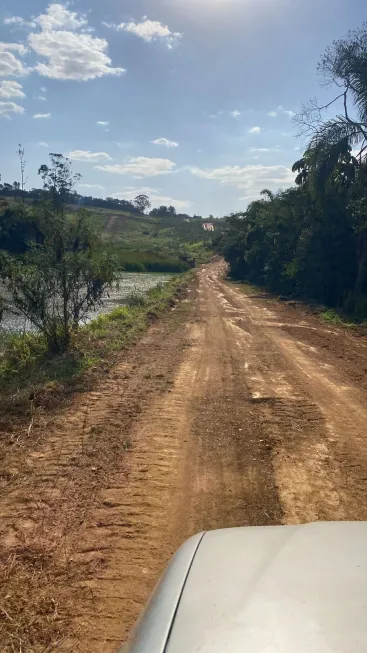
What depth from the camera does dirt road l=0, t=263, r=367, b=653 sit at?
3434 millimetres

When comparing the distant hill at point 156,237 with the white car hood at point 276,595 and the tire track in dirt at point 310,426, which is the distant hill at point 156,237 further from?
the white car hood at point 276,595

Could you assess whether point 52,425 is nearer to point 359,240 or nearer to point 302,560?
point 302,560

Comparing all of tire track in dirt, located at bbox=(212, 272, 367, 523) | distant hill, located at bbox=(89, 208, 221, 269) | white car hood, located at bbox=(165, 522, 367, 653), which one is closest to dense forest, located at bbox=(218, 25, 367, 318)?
tire track in dirt, located at bbox=(212, 272, 367, 523)

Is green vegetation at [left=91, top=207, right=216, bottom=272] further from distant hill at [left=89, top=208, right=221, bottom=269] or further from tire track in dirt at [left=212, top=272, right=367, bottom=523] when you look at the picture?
tire track in dirt at [left=212, top=272, right=367, bottom=523]

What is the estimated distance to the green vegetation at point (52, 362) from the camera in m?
7.00

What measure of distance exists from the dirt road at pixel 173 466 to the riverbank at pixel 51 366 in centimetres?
42

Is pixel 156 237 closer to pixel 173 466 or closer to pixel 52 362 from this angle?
pixel 52 362

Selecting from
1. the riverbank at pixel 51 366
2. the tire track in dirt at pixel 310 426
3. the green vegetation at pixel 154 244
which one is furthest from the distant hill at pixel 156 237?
the tire track in dirt at pixel 310 426

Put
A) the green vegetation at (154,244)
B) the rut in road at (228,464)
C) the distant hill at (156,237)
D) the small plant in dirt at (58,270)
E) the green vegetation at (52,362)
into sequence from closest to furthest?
the rut in road at (228,464)
the green vegetation at (52,362)
the small plant in dirt at (58,270)
the green vegetation at (154,244)
the distant hill at (156,237)

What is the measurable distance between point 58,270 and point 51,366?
2060 mm

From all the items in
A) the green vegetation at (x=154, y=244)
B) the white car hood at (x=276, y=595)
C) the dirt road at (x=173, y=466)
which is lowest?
the dirt road at (x=173, y=466)

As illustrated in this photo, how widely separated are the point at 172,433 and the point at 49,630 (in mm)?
3078

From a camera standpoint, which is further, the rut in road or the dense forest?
the dense forest

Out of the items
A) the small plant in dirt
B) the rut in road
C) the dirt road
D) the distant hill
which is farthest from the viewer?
the distant hill
